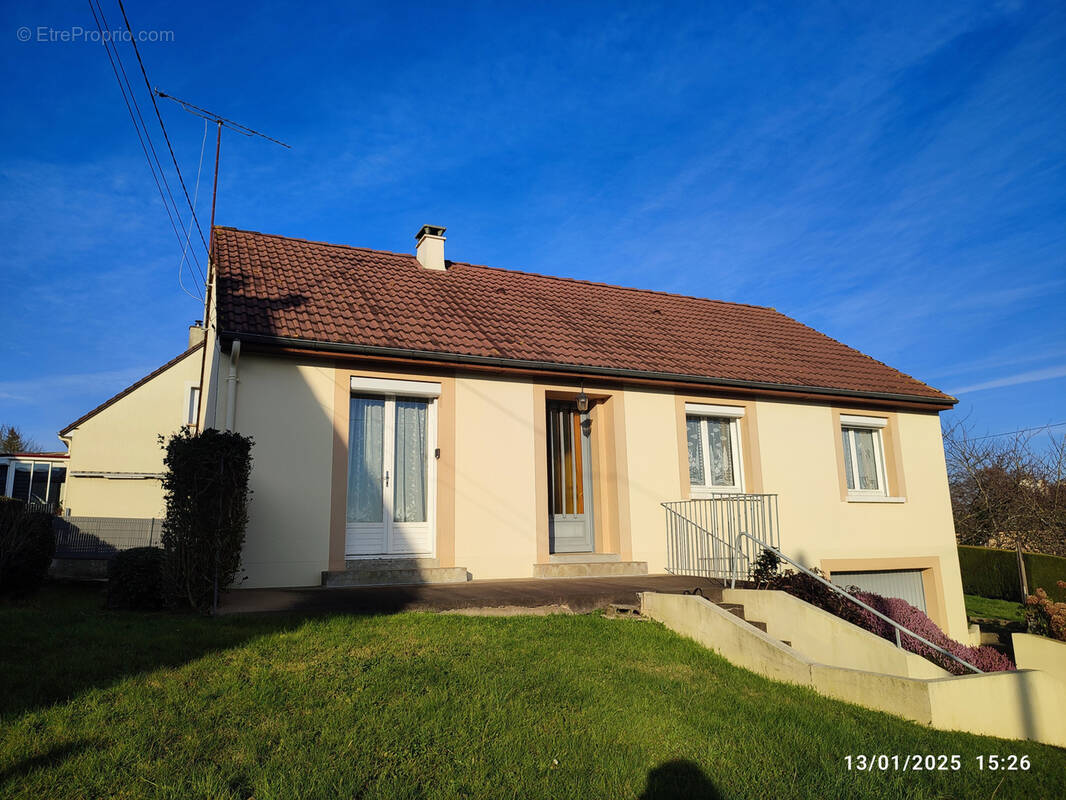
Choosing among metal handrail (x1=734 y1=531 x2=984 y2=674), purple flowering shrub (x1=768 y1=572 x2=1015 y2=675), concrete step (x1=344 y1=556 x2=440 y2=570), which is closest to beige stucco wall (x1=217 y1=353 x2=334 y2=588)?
concrete step (x1=344 y1=556 x2=440 y2=570)

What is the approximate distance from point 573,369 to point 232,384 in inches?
170

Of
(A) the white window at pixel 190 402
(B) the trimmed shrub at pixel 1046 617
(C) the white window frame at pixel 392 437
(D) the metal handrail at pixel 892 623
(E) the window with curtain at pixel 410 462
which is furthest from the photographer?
(A) the white window at pixel 190 402

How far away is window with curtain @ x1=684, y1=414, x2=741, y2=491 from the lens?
424 inches

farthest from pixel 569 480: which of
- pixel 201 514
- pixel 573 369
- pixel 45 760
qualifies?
pixel 45 760

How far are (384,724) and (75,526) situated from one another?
13085 millimetres

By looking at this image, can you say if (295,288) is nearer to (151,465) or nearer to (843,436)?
(843,436)

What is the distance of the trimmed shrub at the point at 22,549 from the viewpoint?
8.20 m

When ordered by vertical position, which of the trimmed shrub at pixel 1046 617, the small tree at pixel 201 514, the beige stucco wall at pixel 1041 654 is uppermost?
the small tree at pixel 201 514

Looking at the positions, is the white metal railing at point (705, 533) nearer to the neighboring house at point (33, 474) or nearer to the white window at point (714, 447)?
the white window at point (714, 447)

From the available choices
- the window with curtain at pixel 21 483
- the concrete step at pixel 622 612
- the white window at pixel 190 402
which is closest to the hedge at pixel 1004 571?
the concrete step at pixel 622 612

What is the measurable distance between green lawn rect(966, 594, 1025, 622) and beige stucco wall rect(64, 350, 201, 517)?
62.7 ft

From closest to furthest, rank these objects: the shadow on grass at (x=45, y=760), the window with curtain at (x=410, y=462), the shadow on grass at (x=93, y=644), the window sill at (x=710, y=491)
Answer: the shadow on grass at (x=45, y=760), the shadow on grass at (x=93, y=644), the window with curtain at (x=410, y=462), the window sill at (x=710, y=491)

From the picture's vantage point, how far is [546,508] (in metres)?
9.34

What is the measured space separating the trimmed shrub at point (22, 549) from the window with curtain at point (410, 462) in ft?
14.3
